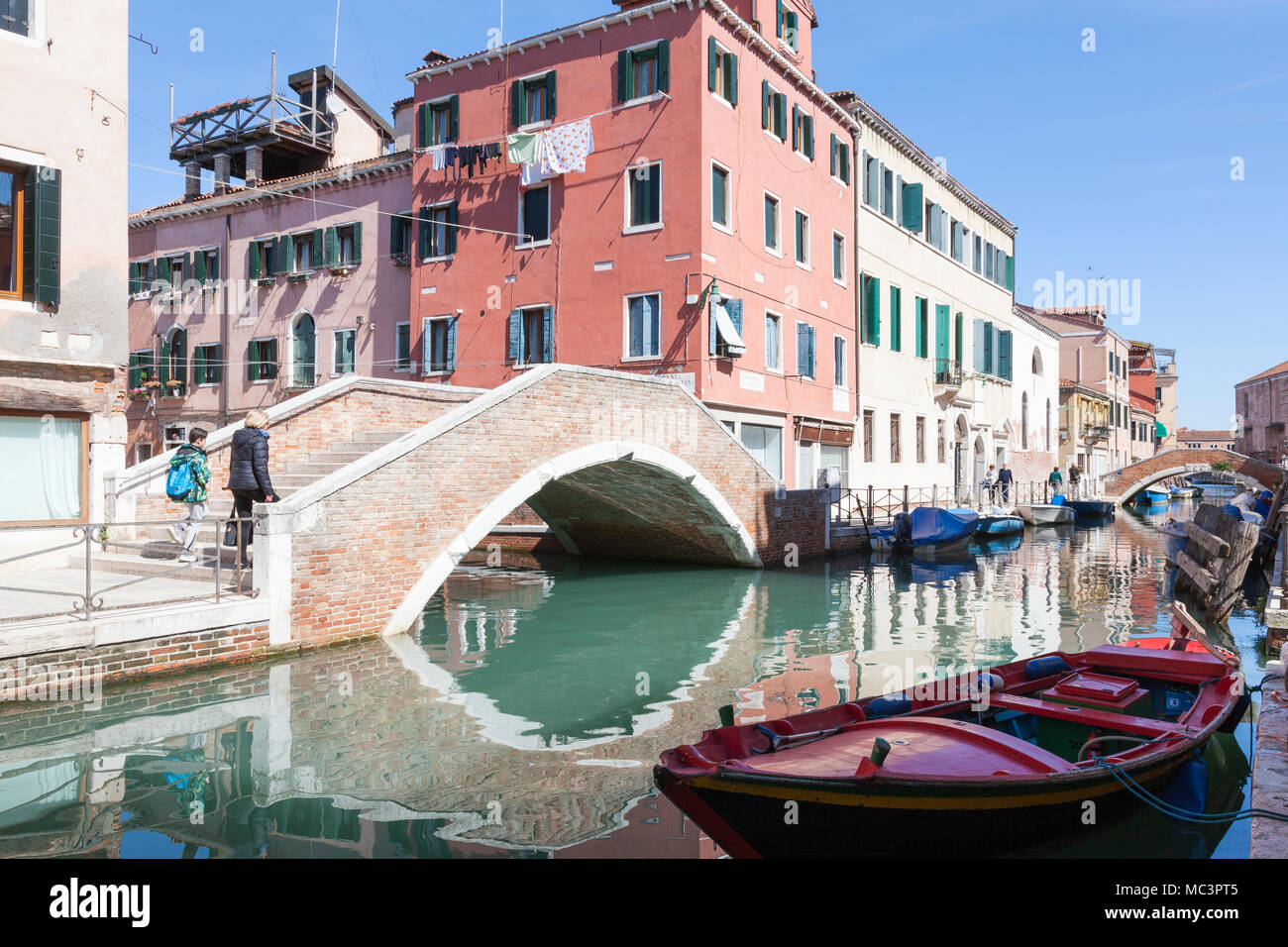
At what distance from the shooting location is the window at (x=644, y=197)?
1717 centimetres

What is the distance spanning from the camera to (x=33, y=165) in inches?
383

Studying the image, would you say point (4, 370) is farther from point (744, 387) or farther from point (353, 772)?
point (744, 387)

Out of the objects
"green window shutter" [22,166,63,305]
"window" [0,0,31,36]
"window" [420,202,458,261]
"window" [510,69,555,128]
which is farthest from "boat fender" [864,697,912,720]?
"window" [420,202,458,261]

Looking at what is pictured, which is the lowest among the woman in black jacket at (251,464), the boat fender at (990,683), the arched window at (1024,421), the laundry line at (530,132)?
the boat fender at (990,683)

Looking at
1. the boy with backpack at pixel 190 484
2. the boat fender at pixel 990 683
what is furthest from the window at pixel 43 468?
the boat fender at pixel 990 683

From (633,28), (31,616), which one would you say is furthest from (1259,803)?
(633,28)

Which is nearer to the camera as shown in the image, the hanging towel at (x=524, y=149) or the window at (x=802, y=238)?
the hanging towel at (x=524, y=149)

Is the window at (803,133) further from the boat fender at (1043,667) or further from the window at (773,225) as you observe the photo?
the boat fender at (1043,667)

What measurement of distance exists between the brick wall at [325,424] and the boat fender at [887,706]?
7.97 m

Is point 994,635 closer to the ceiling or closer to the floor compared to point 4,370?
closer to the floor

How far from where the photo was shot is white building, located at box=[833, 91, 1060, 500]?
22.7 meters

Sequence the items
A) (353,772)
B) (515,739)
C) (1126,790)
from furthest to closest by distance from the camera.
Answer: (515,739) < (353,772) < (1126,790)
